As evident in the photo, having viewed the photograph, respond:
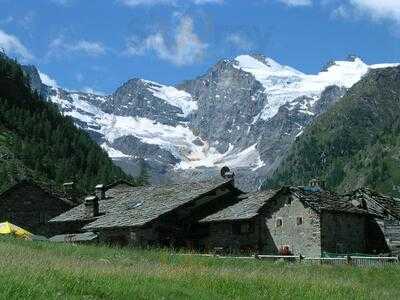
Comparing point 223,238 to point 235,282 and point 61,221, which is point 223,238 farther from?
point 235,282

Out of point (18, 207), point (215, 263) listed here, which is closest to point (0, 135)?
point (18, 207)

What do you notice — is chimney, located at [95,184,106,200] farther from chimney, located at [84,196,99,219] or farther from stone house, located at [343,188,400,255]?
stone house, located at [343,188,400,255]

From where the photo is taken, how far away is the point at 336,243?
177 ft

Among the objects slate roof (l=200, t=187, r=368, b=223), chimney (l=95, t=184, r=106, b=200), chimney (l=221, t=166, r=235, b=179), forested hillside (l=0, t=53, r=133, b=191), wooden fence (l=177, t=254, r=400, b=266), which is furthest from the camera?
forested hillside (l=0, t=53, r=133, b=191)

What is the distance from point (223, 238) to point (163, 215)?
5.16m

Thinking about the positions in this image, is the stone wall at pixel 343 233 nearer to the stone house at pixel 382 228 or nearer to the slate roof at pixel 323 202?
the slate roof at pixel 323 202

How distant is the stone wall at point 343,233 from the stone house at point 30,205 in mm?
37813

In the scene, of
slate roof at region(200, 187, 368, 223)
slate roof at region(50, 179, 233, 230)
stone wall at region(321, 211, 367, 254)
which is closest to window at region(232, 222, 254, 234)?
slate roof at region(200, 187, 368, 223)

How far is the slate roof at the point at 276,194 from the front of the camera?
5409 cm

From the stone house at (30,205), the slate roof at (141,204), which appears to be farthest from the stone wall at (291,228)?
the stone house at (30,205)

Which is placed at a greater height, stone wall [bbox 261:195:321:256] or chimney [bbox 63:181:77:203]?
chimney [bbox 63:181:77:203]

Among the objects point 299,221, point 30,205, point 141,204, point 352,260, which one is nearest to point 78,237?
point 141,204

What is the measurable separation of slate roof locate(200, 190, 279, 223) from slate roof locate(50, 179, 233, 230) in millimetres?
2877

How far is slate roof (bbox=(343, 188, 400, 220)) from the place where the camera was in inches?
2428
